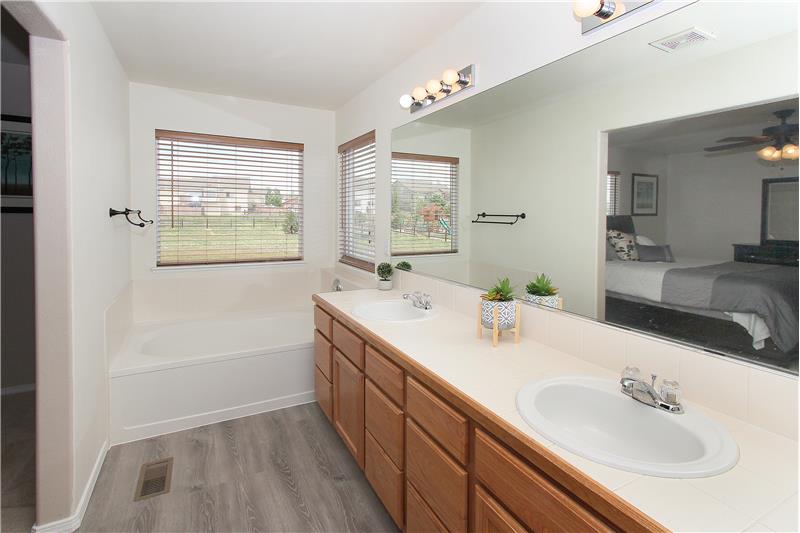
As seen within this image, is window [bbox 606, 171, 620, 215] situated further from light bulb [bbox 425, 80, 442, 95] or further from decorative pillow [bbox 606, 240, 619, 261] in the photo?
light bulb [bbox 425, 80, 442, 95]

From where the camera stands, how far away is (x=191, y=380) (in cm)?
272

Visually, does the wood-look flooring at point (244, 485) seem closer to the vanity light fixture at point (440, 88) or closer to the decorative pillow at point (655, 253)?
the decorative pillow at point (655, 253)

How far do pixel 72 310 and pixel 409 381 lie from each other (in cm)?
145

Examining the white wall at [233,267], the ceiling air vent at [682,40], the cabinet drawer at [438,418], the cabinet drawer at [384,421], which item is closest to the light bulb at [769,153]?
the ceiling air vent at [682,40]

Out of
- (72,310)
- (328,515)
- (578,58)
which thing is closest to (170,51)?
(72,310)

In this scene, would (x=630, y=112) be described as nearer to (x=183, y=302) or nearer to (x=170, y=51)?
(x=170, y=51)

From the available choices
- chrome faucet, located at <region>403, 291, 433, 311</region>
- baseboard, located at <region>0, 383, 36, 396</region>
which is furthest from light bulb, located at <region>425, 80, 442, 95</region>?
baseboard, located at <region>0, 383, 36, 396</region>

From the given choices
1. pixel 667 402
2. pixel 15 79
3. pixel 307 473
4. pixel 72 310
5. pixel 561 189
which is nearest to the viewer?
pixel 667 402

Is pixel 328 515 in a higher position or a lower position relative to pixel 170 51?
lower

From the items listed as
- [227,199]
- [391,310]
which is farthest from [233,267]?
[391,310]

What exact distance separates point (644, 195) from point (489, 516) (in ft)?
3.45

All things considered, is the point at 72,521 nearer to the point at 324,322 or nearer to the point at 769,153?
the point at 324,322

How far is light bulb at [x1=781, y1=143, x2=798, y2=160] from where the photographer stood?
3.17 ft

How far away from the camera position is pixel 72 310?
1.78 metres
